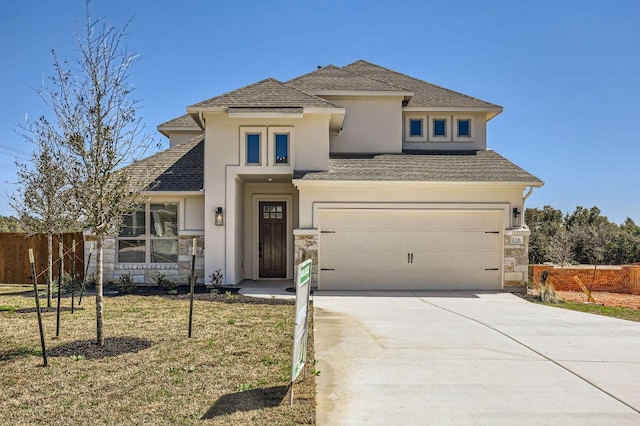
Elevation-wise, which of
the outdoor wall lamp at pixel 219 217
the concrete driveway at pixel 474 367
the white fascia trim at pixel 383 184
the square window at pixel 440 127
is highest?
the square window at pixel 440 127

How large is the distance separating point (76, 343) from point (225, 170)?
7.51m

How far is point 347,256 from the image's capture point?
549 inches

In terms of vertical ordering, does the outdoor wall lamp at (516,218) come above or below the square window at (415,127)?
below

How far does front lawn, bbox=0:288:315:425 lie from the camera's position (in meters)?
4.70

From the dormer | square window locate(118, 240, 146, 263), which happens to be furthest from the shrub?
→ the dormer

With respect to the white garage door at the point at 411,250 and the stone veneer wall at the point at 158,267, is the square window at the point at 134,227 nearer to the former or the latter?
the stone veneer wall at the point at 158,267

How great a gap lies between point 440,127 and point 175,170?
884cm

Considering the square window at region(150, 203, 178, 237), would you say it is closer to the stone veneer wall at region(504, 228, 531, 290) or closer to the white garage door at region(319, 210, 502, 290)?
the white garage door at region(319, 210, 502, 290)

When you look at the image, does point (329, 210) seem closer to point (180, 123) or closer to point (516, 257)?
point (516, 257)

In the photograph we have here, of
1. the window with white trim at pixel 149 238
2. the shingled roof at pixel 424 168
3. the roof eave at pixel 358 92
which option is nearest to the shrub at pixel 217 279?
the window with white trim at pixel 149 238

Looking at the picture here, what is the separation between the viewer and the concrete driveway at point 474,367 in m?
4.82

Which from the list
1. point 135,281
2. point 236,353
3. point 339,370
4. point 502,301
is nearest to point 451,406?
point 339,370

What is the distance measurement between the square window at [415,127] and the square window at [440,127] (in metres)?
0.52

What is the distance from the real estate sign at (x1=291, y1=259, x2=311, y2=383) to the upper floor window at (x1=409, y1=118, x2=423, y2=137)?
12355mm
